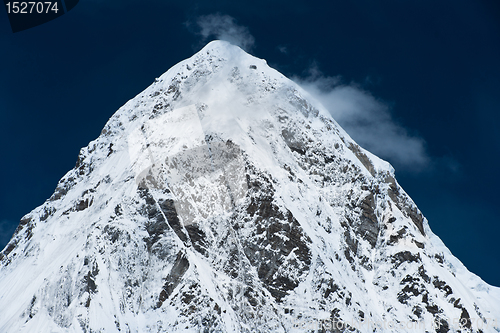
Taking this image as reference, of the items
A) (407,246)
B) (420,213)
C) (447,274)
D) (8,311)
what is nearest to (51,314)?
(8,311)

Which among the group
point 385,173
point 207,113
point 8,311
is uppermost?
point 385,173

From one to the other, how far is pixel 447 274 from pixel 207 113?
57.8 metres

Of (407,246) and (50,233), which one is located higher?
(407,246)

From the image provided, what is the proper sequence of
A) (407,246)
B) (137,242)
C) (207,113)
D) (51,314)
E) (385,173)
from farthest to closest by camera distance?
(385,173)
(207,113)
(407,246)
(137,242)
(51,314)

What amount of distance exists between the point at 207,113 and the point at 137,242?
32.8 metres

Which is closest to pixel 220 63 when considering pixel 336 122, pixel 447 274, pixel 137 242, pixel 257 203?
pixel 336 122

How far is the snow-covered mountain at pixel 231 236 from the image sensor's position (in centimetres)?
9162

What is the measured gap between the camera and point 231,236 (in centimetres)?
9925

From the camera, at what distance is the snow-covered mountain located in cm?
9162

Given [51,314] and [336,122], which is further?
[336,122]

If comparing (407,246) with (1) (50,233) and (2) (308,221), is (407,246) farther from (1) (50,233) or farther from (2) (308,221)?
(1) (50,233)

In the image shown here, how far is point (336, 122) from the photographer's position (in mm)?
134375

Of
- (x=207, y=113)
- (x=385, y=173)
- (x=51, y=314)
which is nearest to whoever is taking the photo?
(x=51, y=314)

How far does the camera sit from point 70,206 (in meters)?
114
